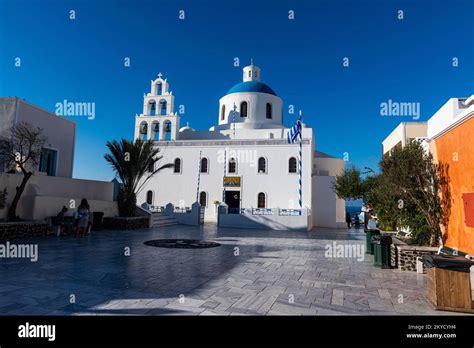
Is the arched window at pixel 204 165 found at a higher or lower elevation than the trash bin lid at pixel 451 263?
higher

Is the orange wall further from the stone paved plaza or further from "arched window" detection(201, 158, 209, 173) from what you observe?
"arched window" detection(201, 158, 209, 173)

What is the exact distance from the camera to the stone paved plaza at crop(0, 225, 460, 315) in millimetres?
4438

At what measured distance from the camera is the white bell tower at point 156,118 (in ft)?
84.1

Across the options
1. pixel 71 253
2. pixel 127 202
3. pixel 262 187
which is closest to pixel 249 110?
pixel 262 187

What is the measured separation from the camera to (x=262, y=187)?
82.0 feet

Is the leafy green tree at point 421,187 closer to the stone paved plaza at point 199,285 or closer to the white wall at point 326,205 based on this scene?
the stone paved plaza at point 199,285

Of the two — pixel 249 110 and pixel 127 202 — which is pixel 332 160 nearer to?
pixel 249 110

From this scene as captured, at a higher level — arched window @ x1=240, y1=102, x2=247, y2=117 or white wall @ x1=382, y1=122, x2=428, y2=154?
arched window @ x1=240, y1=102, x2=247, y2=117

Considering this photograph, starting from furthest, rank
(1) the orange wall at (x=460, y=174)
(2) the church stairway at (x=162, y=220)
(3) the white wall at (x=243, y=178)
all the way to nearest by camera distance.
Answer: (3) the white wall at (x=243, y=178), (2) the church stairway at (x=162, y=220), (1) the orange wall at (x=460, y=174)

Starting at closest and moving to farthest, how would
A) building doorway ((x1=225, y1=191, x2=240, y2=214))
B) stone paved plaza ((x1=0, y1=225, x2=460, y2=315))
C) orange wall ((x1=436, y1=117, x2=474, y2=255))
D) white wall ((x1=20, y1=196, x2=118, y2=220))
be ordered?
1. stone paved plaza ((x1=0, y1=225, x2=460, y2=315))
2. orange wall ((x1=436, y1=117, x2=474, y2=255))
3. white wall ((x1=20, y1=196, x2=118, y2=220))
4. building doorway ((x1=225, y1=191, x2=240, y2=214))

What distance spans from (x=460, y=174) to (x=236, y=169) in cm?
1929

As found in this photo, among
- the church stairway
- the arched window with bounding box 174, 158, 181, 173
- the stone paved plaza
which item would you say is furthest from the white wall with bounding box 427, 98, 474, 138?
the arched window with bounding box 174, 158, 181, 173

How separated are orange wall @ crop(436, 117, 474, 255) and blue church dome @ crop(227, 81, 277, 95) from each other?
2309 centimetres

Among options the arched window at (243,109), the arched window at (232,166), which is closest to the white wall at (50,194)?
the arched window at (232,166)
